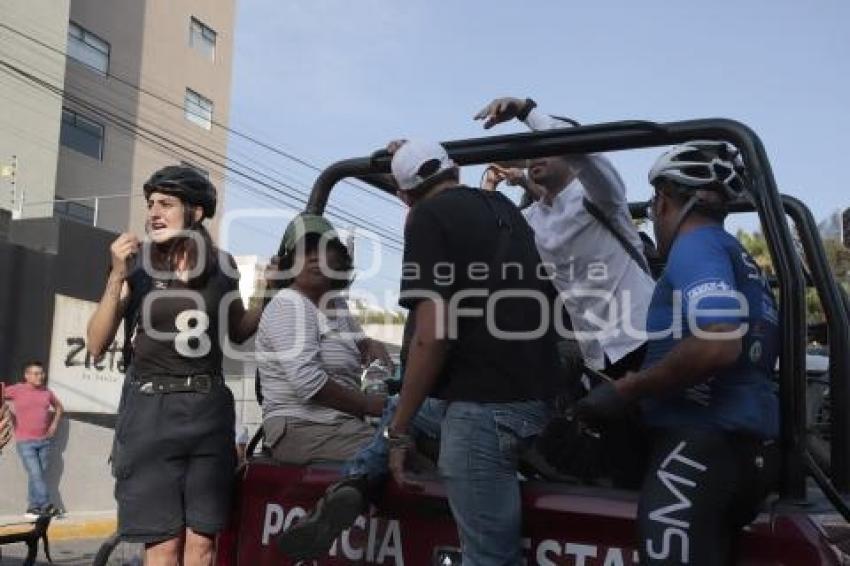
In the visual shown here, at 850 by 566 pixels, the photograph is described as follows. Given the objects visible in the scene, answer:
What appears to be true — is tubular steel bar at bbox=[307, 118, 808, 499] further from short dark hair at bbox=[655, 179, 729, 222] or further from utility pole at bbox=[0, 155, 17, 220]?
utility pole at bbox=[0, 155, 17, 220]

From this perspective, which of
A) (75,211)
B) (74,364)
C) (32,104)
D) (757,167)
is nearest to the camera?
(757,167)

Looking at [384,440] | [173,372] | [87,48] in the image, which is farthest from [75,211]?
[384,440]

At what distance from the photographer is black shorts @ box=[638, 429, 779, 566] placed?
2.13 meters

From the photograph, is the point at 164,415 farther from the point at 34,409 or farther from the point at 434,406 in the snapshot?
the point at 34,409

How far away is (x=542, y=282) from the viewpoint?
2756 mm

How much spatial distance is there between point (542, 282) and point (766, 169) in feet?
2.32

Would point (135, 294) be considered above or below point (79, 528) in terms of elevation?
above

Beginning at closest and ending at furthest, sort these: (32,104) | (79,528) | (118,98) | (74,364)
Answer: (79,528) → (74,364) → (32,104) → (118,98)

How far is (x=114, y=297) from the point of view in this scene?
312 cm

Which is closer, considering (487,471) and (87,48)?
(487,471)

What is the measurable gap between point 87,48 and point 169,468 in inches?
826

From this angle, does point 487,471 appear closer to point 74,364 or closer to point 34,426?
point 34,426

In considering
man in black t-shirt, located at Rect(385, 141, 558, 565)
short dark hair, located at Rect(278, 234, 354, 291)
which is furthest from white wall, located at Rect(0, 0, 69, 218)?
man in black t-shirt, located at Rect(385, 141, 558, 565)

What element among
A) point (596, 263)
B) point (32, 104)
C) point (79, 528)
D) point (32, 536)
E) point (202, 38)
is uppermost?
point (202, 38)
